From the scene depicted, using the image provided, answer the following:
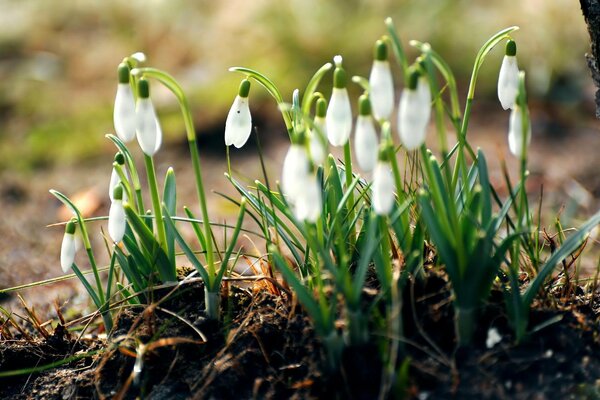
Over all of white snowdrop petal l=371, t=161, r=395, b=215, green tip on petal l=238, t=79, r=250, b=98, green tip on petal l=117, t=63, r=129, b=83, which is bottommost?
white snowdrop petal l=371, t=161, r=395, b=215

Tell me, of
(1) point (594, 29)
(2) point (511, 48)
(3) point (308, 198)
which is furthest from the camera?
(1) point (594, 29)

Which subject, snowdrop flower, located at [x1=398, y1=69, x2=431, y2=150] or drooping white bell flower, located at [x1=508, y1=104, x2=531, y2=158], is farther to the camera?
drooping white bell flower, located at [x1=508, y1=104, x2=531, y2=158]

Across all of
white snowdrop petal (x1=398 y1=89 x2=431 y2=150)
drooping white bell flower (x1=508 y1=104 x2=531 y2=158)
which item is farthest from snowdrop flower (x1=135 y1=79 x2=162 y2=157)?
drooping white bell flower (x1=508 y1=104 x2=531 y2=158)

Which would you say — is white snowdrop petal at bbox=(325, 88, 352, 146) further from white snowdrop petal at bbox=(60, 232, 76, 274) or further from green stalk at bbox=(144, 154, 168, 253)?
white snowdrop petal at bbox=(60, 232, 76, 274)

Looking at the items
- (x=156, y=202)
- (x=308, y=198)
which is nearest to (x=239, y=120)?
(x=156, y=202)

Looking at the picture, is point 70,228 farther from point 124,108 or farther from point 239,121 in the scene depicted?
point 239,121
